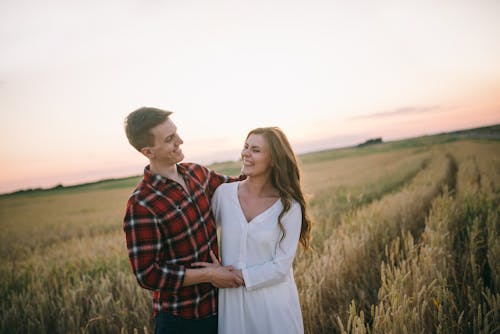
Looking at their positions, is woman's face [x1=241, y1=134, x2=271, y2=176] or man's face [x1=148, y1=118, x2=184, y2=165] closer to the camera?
man's face [x1=148, y1=118, x2=184, y2=165]

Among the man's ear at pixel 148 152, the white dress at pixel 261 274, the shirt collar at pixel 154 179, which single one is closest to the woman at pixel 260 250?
A: the white dress at pixel 261 274

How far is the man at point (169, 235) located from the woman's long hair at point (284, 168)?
1.97 feet

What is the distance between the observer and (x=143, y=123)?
2059 millimetres

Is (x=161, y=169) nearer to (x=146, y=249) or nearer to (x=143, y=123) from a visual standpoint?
(x=143, y=123)

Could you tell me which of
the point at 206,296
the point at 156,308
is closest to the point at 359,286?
the point at 206,296

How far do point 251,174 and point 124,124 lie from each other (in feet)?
3.24

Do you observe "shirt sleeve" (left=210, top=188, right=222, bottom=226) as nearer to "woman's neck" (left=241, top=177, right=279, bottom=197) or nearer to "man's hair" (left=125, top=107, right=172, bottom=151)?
"woman's neck" (left=241, top=177, right=279, bottom=197)

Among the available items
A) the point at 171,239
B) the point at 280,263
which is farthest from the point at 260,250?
the point at 171,239

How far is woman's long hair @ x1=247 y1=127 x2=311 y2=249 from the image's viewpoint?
237cm

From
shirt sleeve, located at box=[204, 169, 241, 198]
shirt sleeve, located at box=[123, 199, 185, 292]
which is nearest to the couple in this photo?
shirt sleeve, located at box=[123, 199, 185, 292]

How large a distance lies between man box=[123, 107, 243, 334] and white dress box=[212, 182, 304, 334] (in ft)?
0.41

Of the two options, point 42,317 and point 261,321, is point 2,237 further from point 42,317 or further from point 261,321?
point 261,321

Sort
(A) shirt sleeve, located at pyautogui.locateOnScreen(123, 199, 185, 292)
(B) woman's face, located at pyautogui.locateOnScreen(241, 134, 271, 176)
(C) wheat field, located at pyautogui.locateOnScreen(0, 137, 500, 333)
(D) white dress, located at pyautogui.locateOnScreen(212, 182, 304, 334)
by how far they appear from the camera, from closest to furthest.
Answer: (A) shirt sleeve, located at pyautogui.locateOnScreen(123, 199, 185, 292) < (D) white dress, located at pyautogui.locateOnScreen(212, 182, 304, 334) < (B) woman's face, located at pyautogui.locateOnScreen(241, 134, 271, 176) < (C) wheat field, located at pyautogui.locateOnScreen(0, 137, 500, 333)

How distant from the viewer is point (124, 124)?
2176 millimetres
